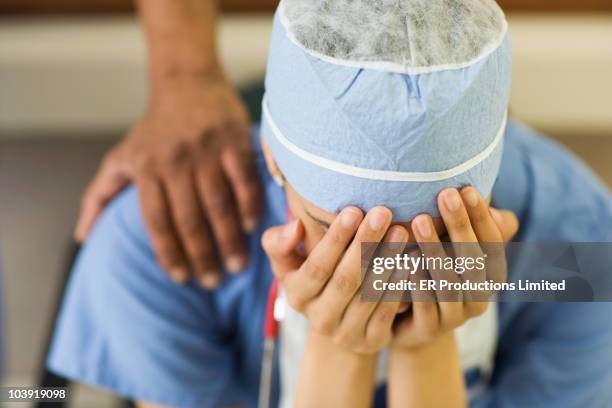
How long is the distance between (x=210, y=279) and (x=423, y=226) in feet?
1.23

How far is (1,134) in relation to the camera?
4.97 feet

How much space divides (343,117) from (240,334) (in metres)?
0.47

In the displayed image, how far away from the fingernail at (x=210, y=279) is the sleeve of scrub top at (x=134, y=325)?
0.02 metres

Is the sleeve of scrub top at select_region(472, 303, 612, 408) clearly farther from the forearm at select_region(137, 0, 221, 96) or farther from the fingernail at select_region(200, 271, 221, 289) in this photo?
the forearm at select_region(137, 0, 221, 96)

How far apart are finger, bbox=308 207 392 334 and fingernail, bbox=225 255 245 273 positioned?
0.20m

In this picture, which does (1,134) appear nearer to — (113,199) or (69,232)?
(69,232)

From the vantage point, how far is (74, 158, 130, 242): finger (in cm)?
93

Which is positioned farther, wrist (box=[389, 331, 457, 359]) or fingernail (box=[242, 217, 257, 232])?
fingernail (box=[242, 217, 257, 232])

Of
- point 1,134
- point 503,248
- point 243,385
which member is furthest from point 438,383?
point 1,134

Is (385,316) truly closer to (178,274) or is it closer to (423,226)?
(423,226)

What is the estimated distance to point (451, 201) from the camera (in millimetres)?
593

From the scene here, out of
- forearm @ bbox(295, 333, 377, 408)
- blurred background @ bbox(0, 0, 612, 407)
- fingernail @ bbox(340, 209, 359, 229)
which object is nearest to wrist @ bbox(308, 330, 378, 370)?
forearm @ bbox(295, 333, 377, 408)

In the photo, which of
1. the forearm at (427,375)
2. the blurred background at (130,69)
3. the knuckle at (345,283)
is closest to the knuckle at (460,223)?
the knuckle at (345,283)

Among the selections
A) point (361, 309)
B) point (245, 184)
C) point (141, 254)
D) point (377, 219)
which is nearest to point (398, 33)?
point (377, 219)
